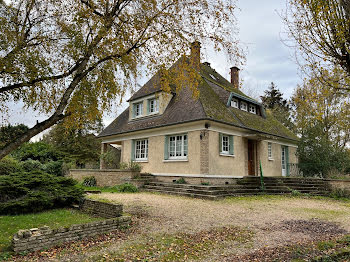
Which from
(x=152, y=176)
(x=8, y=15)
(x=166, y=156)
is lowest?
(x=152, y=176)

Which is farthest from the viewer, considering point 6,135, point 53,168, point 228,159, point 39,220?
point 53,168

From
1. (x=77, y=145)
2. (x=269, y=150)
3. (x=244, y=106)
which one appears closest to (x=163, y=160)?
(x=244, y=106)

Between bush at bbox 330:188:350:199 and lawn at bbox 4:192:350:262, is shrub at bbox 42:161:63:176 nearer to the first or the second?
lawn at bbox 4:192:350:262

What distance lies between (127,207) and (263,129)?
459 inches

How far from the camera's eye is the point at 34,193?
782cm

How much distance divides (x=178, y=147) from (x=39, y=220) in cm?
951

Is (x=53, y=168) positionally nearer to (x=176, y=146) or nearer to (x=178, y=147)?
(x=176, y=146)

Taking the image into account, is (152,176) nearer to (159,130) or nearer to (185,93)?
(159,130)

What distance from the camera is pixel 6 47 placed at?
608cm

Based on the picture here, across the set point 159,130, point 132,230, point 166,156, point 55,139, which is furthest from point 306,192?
point 55,139

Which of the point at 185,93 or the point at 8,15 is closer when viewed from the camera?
the point at 8,15

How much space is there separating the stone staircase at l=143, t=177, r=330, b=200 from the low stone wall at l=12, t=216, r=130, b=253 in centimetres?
656

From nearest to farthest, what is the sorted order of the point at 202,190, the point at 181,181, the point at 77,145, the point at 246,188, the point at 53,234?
the point at 53,234 < the point at 202,190 < the point at 246,188 < the point at 181,181 < the point at 77,145

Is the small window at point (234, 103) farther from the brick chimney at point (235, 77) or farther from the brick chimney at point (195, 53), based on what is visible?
the brick chimney at point (195, 53)
